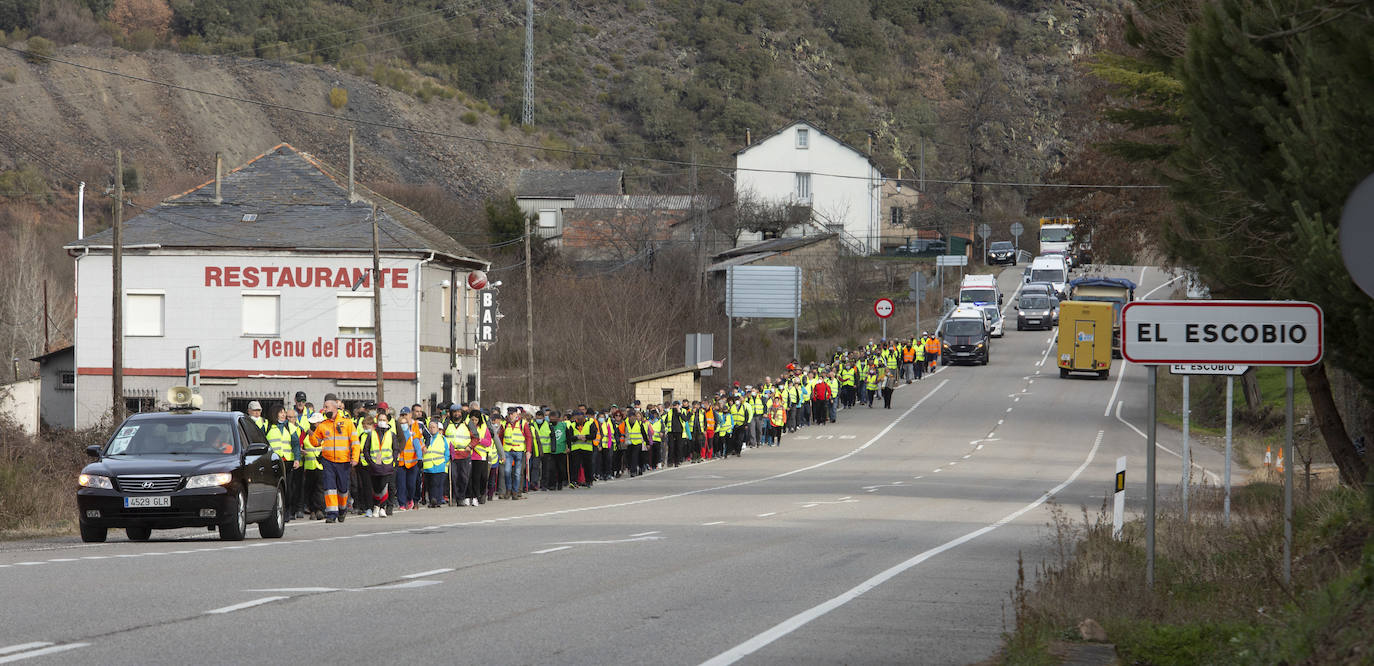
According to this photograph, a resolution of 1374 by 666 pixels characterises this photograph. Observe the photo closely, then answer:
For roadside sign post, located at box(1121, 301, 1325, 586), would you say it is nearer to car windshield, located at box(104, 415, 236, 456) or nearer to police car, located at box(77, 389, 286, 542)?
police car, located at box(77, 389, 286, 542)

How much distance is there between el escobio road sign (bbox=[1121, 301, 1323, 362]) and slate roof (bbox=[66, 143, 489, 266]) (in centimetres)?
3624

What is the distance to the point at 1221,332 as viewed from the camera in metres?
11.8

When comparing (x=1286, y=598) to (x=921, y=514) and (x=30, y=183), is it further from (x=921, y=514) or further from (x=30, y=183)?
(x=30, y=183)

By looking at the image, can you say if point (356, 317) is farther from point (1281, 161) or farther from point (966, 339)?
point (1281, 161)

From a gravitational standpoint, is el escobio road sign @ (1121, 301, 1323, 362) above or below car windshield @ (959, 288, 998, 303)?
below

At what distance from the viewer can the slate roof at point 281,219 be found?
46750 millimetres

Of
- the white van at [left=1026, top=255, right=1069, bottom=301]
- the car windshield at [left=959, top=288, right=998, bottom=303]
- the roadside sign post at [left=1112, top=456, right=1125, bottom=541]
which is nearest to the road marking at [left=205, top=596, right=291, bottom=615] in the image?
the roadside sign post at [left=1112, top=456, right=1125, bottom=541]

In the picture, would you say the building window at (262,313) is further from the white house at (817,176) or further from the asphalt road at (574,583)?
the white house at (817,176)

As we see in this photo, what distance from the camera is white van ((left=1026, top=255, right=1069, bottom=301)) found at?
85.0 metres

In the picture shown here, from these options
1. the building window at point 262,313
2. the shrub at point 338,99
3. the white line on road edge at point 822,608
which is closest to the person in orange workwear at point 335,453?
the white line on road edge at point 822,608

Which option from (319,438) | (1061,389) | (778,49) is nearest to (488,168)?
(778,49)

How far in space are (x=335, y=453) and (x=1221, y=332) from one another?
45.0 ft

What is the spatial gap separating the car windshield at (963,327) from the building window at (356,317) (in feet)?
84.4

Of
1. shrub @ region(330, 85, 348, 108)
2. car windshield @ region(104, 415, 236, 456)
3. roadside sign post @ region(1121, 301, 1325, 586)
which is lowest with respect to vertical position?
car windshield @ region(104, 415, 236, 456)
